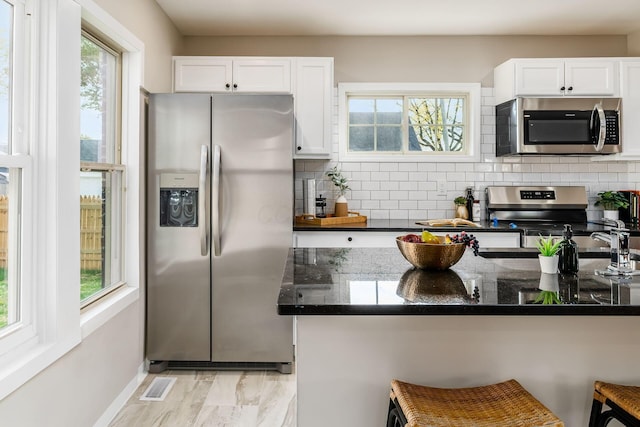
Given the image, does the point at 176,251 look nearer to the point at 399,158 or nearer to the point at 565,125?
the point at 399,158

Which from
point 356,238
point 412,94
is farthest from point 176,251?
point 412,94

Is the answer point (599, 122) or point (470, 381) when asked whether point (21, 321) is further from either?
point (599, 122)

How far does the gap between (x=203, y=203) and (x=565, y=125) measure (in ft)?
9.37

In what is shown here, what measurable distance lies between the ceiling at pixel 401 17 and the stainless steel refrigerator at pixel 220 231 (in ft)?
2.80

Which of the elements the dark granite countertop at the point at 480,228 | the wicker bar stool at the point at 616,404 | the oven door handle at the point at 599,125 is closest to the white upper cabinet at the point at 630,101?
the oven door handle at the point at 599,125

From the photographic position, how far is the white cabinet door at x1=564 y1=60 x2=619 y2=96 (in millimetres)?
3670

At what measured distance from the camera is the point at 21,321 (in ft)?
5.96

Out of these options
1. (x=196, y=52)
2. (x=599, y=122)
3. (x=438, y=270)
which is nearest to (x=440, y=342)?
(x=438, y=270)

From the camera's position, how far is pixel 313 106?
12.0ft

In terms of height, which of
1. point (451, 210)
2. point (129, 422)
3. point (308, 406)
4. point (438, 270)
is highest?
point (451, 210)

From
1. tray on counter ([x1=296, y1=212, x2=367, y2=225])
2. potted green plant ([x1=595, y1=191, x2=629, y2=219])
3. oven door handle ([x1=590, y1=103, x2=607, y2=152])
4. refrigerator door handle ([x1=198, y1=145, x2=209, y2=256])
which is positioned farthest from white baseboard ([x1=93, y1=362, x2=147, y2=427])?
potted green plant ([x1=595, y1=191, x2=629, y2=219])

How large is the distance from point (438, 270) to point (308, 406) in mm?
687

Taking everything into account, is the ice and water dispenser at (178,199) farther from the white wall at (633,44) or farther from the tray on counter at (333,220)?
the white wall at (633,44)

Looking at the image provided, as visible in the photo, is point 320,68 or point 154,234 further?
point 320,68
